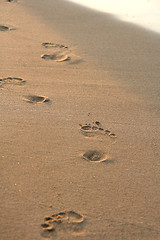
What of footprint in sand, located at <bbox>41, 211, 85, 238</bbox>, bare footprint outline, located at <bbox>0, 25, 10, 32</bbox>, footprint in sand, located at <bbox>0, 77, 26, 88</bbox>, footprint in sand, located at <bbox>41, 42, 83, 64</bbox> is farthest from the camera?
bare footprint outline, located at <bbox>0, 25, 10, 32</bbox>

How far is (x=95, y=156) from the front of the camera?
1.94 m

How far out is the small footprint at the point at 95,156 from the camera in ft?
6.26

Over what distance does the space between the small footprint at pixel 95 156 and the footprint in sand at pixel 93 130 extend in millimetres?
167

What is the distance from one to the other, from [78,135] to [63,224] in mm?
690

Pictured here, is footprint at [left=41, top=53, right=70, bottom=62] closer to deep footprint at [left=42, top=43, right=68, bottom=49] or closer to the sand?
the sand

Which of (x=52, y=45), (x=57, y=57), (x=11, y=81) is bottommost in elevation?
(x=11, y=81)

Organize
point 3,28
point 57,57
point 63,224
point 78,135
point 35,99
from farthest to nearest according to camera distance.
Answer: point 3,28 < point 57,57 < point 35,99 < point 78,135 < point 63,224

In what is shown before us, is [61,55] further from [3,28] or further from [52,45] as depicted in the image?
[3,28]

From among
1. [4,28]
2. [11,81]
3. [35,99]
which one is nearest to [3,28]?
[4,28]

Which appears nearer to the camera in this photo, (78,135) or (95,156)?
(95,156)

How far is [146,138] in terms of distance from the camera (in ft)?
→ 7.00

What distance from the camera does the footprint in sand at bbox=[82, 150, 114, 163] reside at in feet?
6.26

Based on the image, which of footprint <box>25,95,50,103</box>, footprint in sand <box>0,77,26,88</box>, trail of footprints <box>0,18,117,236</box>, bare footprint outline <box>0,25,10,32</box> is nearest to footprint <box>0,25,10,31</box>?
bare footprint outline <box>0,25,10,32</box>

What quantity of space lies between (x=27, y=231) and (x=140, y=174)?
699 millimetres
